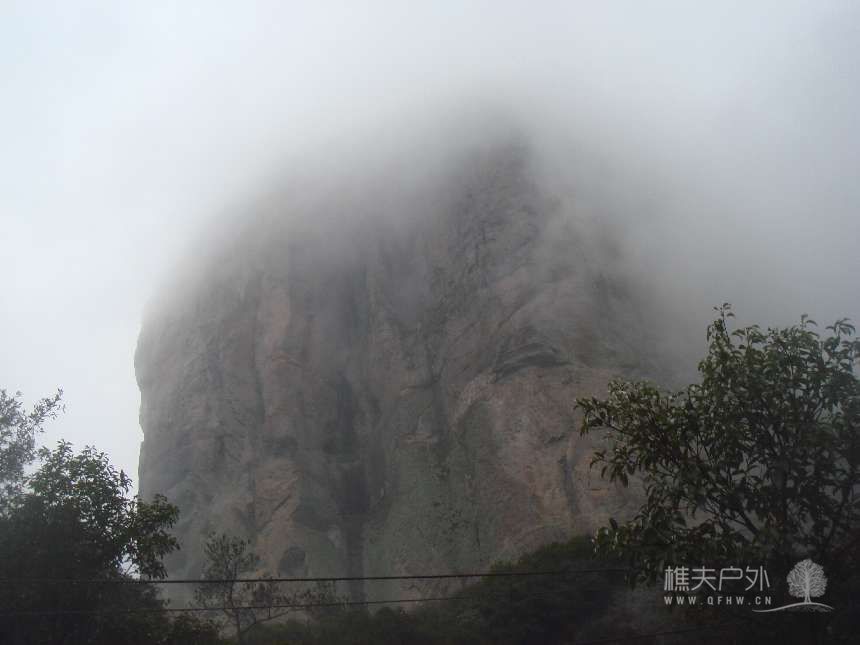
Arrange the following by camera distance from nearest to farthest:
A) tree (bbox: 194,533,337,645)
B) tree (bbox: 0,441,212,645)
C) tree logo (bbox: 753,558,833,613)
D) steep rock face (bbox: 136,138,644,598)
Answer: tree logo (bbox: 753,558,833,613), tree (bbox: 0,441,212,645), tree (bbox: 194,533,337,645), steep rock face (bbox: 136,138,644,598)

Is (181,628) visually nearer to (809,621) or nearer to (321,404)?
(809,621)

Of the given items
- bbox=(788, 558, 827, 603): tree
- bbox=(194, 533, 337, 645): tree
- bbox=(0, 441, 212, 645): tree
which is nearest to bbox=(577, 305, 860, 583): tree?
bbox=(788, 558, 827, 603): tree

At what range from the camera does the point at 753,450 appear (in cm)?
1262

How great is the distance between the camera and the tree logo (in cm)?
1185

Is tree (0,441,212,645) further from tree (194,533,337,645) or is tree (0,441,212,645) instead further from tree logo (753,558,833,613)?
tree logo (753,558,833,613)

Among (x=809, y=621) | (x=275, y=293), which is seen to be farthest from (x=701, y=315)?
(x=809, y=621)

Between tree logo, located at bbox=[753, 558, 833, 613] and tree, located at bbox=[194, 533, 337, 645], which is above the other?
tree logo, located at bbox=[753, 558, 833, 613]

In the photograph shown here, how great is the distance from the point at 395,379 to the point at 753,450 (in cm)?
3469

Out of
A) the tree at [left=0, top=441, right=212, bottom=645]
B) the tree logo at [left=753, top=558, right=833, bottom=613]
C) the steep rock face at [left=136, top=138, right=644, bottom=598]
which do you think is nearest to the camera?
the tree logo at [left=753, top=558, right=833, bottom=613]

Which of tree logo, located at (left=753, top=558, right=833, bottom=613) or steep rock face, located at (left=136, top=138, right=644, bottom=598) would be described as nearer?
tree logo, located at (left=753, top=558, right=833, bottom=613)

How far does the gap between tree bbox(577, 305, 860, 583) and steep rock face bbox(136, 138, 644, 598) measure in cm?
2047

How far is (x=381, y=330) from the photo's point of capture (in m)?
48.8

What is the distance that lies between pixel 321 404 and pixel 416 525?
11.6 metres

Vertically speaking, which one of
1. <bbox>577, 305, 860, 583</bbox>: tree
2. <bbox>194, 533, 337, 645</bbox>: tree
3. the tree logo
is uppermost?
<bbox>577, 305, 860, 583</bbox>: tree
